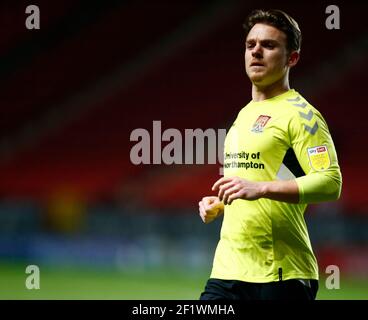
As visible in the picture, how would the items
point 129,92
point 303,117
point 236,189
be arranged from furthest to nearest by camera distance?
point 129,92
point 303,117
point 236,189

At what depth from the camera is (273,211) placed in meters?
3.97

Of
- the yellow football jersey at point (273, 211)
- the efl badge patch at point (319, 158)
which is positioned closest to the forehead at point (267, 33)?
the yellow football jersey at point (273, 211)

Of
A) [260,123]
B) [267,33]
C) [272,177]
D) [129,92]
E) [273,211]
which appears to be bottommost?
[273,211]

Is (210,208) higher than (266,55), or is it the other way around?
(266,55)

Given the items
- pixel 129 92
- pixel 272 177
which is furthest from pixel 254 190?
pixel 129 92

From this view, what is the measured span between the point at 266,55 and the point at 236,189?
2.82 ft

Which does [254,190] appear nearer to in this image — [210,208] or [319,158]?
[319,158]

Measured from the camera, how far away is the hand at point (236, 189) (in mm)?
3574

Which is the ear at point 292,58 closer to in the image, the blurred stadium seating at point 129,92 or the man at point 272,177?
the man at point 272,177

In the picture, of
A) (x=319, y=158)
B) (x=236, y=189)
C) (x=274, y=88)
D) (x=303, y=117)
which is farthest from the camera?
(x=274, y=88)

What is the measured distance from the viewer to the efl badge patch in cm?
380

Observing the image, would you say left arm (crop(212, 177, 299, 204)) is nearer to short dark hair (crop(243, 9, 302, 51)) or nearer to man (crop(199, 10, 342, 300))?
man (crop(199, 10, 342, 300))

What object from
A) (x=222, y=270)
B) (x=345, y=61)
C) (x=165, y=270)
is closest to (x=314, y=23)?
(x=345, y=61)

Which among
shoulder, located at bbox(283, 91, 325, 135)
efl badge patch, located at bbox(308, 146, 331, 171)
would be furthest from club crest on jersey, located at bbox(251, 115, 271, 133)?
efl badge patch, located at bbox(308, 146, 331, 171)
